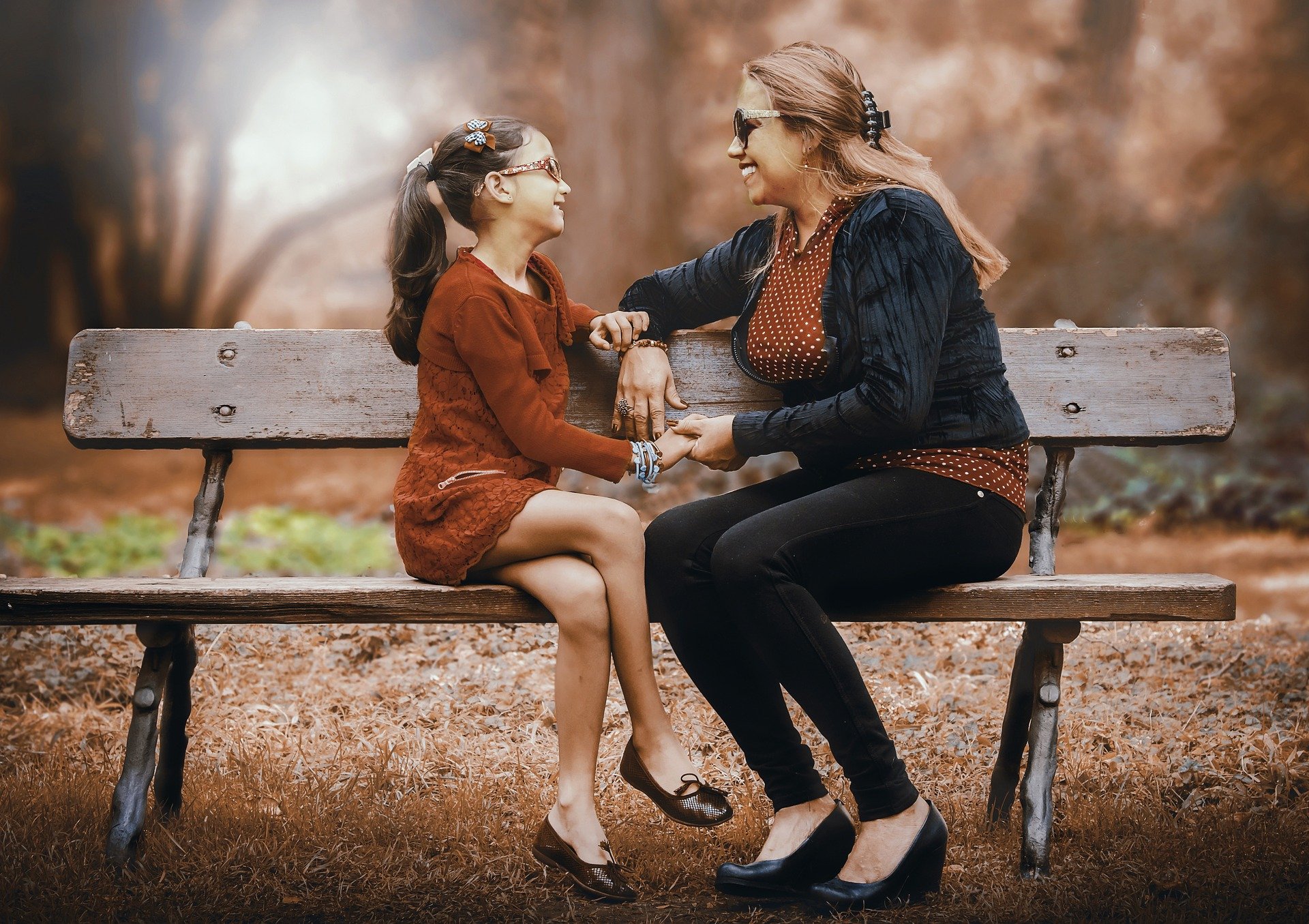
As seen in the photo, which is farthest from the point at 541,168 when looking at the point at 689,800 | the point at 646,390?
the point at 689,800

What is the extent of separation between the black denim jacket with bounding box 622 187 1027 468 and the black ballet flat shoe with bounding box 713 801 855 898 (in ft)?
2.37

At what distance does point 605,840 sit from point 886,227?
1.30 metres

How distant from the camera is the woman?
88.0 inches

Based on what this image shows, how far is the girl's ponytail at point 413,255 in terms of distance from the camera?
2547mm

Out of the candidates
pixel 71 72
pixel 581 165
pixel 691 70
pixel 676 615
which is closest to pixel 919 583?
pixel 676 615

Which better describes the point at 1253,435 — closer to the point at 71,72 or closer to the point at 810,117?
the point at 810,117

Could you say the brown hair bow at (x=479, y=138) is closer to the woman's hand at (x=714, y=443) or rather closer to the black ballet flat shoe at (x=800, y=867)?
the woman's hand at (x=714, y=443)

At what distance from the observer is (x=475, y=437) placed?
2.48 meters

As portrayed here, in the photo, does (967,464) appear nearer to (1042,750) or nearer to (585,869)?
(1042,750)

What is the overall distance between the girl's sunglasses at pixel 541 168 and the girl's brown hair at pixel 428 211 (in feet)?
0.05

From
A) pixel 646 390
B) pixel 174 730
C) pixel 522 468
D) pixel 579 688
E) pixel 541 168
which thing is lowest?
pixel 174 730

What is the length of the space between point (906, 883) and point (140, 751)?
1.60m

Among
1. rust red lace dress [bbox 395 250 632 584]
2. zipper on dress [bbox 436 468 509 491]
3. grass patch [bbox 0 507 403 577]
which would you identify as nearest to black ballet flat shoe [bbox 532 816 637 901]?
rust red lace dress [bbox 395 250 632 584]

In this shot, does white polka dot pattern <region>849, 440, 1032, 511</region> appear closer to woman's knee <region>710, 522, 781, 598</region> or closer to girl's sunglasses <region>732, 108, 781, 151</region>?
woman's knee <region>710, 522, 781, 598</region>
